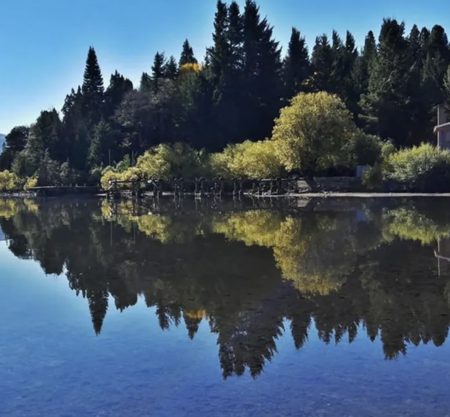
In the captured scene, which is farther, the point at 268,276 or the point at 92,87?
the point at 92,87

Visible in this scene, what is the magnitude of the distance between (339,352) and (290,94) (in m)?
81.1

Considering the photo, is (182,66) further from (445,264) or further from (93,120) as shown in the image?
(445,264)

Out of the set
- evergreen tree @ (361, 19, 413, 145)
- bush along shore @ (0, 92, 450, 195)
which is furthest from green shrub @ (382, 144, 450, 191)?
evergreen tree @ (361, 19, 413, 145)

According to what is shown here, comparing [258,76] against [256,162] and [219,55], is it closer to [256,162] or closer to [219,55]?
[219,55]

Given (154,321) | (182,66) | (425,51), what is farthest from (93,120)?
(154,321)

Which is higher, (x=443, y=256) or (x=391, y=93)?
(x=391, y=93)

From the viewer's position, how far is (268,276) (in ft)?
54.6

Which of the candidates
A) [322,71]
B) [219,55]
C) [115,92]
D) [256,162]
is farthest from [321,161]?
[115,92]

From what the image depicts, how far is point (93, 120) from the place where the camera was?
122875mm

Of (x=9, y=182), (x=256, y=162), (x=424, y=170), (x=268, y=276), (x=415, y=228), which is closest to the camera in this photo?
(x=268, y=276)

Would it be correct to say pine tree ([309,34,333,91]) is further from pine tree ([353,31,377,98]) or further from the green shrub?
the green shrub

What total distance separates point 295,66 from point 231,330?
270ft

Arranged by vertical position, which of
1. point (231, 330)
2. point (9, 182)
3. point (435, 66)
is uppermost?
point (435, 66)

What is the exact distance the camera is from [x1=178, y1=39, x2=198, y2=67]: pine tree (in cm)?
12850
